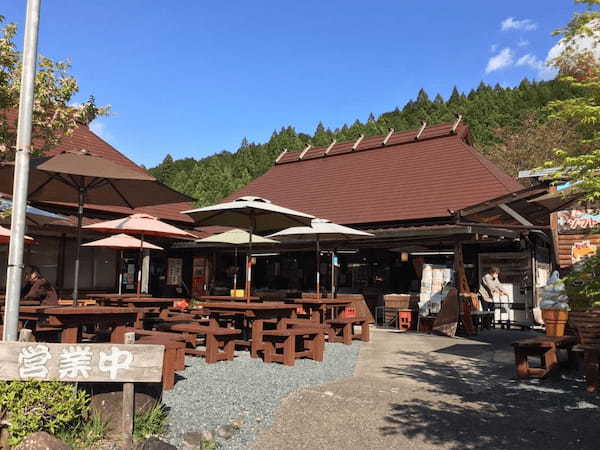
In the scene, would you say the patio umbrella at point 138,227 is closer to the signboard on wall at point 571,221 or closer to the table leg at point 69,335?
the table leg at point 69,335

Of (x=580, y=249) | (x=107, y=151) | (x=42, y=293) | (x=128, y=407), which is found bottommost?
(x=128, y=407)

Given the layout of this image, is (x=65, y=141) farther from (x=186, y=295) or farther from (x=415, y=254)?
(x=415, y=254)

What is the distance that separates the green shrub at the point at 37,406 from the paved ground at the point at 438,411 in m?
1.40

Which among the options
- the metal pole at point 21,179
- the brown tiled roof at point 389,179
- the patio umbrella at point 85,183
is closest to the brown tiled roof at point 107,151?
the brown tiled roof at point 389,179

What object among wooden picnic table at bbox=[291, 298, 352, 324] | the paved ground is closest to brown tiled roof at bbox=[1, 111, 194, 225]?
wooden picnic table at bbox=[291, 298, 352, 324]

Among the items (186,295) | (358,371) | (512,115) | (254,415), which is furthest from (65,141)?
(512,115)

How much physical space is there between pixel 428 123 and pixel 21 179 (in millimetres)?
39344

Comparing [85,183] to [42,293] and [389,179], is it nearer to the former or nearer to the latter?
[42,293]

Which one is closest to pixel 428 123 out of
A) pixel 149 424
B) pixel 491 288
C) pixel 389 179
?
pixel 389 179

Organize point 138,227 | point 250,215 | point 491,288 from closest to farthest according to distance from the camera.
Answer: point 250,215, point 138,227, point 491,288

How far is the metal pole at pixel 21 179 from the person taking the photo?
3.72m

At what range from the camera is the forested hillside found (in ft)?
101

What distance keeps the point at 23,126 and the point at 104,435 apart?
234cm

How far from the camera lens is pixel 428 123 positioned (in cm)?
4050
